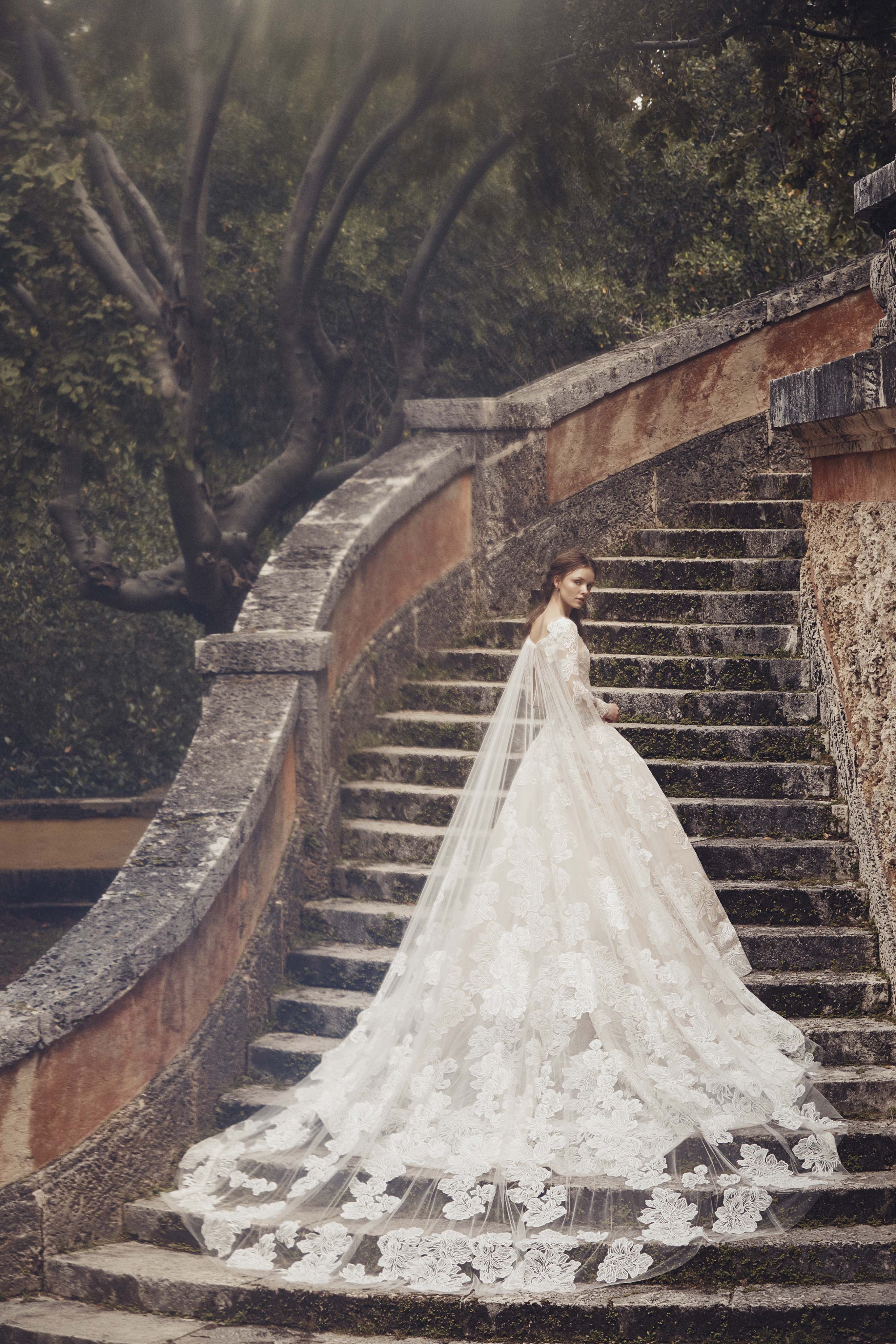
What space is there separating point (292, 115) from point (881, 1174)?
11162mm

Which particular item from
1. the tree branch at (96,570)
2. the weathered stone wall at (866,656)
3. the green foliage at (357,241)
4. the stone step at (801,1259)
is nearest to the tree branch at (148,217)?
the green foliage at (357,241)

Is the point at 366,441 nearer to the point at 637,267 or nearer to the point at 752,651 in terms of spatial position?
the point at 637,267

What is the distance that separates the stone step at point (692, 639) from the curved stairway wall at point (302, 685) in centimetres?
84

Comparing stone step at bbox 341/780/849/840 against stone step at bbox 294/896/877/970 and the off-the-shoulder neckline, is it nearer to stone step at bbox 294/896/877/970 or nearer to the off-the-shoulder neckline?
stone step at bbox 294/896/877/970

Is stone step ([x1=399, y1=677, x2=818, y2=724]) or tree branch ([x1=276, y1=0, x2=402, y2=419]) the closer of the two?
stone step ([x1=399, y1=677, x2=818, y2=724])

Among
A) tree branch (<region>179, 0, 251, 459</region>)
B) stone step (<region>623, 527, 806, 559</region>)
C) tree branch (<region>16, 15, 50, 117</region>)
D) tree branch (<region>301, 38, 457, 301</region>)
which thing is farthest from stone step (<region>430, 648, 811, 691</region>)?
tree branch (<region>16, 15, 50, 117</region>)

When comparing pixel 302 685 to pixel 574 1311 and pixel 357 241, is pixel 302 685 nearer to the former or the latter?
pixel 574 1311

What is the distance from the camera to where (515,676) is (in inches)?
201

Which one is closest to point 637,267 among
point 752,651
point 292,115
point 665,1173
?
point 292,115

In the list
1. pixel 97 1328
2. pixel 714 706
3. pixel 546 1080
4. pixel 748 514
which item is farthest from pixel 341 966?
pixel 748 514

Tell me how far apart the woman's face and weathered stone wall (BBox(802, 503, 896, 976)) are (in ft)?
2.92

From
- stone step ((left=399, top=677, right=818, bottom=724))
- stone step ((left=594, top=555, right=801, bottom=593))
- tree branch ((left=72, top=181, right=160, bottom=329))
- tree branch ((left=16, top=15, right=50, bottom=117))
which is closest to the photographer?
stone step ((left=399, top=677, right=818, bottom=724))

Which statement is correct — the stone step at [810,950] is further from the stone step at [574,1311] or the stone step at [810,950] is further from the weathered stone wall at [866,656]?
the stone step at [574,1311]

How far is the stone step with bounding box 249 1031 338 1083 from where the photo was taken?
16.0ft
